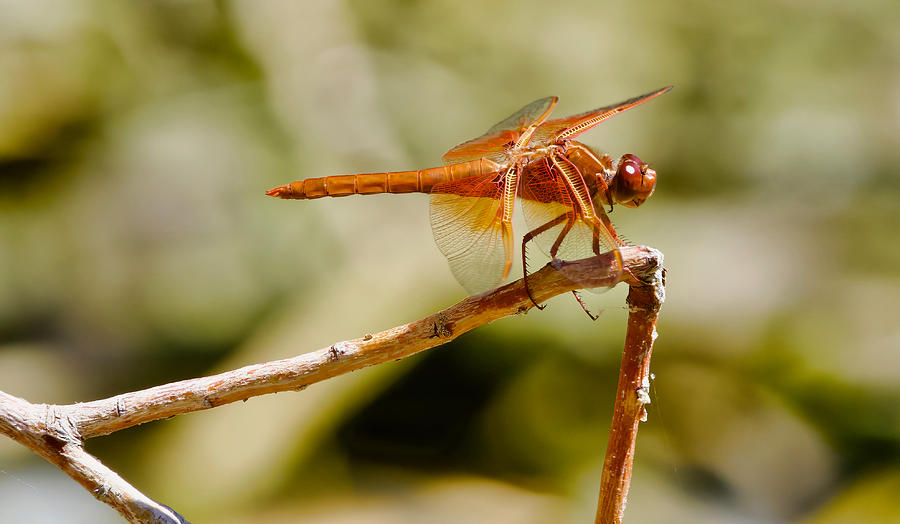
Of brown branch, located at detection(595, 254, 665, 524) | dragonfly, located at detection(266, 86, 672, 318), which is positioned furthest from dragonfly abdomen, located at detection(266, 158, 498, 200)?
brown branch, located at detection(595, 254, 665, 524)

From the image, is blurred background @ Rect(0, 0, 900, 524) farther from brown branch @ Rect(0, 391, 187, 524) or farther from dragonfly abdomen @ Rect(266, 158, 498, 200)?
brown branch @ Rect(0, 391, 187, 524)

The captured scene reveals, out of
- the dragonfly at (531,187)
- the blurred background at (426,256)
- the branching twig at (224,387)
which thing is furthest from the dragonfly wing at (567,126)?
the blurred background at (426,256)

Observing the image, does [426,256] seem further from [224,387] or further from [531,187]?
[224,387]

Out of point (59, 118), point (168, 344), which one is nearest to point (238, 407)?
point (168, 344)

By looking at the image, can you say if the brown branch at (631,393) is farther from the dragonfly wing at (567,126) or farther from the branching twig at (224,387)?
the dragonfly wing at (567,126)

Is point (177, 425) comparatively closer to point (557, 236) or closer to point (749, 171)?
point (557, 236)

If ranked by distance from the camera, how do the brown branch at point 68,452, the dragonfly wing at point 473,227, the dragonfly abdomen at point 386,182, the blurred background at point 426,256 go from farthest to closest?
the blurred background at point 426,256
the dragonfly abdomen at point 386,182
the dragonfly wing at point 473,227
the brown branch at point 68,452

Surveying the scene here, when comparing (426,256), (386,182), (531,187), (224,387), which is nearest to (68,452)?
(224,387)
